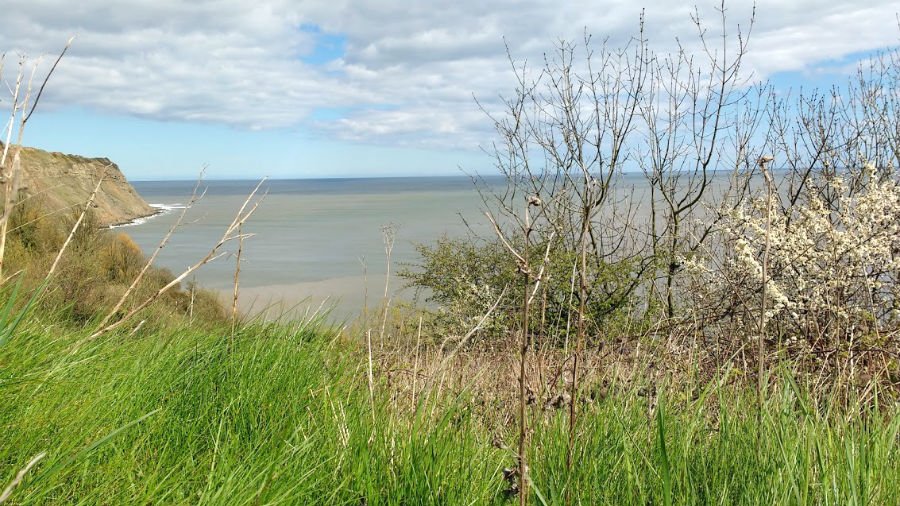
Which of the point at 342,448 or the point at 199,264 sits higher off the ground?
the point at 199,264

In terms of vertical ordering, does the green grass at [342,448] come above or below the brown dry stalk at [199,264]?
below

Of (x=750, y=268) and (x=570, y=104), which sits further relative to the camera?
(x=570, y=104)

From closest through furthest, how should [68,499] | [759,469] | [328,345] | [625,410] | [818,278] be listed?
[68,499] < [759,469] < [625,410] < [328,345] < [818,278]

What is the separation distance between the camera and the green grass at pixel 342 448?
183 cm

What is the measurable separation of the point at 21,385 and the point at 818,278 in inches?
271

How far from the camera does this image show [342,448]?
92.0 inches

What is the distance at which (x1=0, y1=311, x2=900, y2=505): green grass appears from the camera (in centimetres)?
183

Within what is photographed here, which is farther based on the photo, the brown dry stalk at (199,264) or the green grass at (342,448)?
the brown dry stalk at (199,264)

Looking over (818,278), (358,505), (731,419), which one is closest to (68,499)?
(358,505)

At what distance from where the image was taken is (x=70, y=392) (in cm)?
229

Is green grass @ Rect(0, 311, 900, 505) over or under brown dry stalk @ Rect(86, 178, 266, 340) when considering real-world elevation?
under

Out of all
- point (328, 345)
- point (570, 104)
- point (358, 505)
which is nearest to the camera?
point (358, 505)

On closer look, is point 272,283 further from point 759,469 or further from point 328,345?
point 759,469

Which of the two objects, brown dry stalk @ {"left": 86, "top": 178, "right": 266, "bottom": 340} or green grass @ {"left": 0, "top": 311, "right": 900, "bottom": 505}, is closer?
green grass @ {"left": 0, "top": 311, "right": 900, "bottom": 505}
